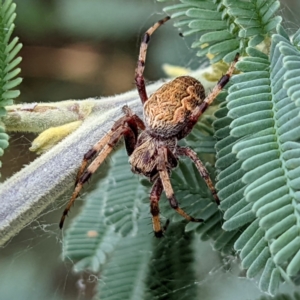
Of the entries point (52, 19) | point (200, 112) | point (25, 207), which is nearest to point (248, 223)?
point (200, 112)

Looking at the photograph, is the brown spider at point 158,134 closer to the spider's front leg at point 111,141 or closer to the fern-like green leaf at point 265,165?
the spider's front leg at point 111,141

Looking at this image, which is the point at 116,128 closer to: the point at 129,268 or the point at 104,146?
the point at 104,146

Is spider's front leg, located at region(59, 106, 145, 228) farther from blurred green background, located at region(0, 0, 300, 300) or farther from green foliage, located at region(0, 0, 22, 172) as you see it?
green foliage, located at region(0, 0, 22, 172)

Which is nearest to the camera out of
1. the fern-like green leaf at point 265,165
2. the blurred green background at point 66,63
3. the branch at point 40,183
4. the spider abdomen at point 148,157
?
the fern-like green leaf at point 265,165

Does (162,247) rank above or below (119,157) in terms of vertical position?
below

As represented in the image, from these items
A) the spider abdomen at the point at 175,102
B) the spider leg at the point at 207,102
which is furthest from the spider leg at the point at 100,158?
the spider leg at the point at 207,102

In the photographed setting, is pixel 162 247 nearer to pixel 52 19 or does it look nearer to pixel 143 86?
pixel 143 86
